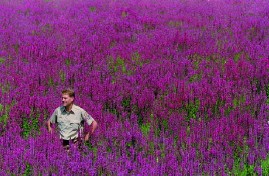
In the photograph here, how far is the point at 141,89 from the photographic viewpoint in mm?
5586

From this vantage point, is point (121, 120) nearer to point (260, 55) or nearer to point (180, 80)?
point (180, 80)

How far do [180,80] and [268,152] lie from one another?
2209 mm

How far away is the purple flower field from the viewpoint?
3.85 m

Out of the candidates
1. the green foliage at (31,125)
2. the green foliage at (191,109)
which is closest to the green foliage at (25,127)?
the green foliage at (31,125)

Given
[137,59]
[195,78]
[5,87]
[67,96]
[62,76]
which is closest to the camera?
[67,96]

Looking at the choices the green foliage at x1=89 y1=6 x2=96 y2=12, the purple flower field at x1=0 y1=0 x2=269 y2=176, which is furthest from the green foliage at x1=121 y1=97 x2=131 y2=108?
the green foliage at x1=89 y1=6 x2=96 y2=12

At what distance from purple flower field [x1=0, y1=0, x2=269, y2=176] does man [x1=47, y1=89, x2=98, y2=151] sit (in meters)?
0.17

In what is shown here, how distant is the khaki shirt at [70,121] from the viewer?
4465 mm

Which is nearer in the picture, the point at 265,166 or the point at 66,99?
the point at 265,166

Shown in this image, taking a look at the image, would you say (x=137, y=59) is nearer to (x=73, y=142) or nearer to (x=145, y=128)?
(x=145, y=128)

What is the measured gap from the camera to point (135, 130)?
4.38 m

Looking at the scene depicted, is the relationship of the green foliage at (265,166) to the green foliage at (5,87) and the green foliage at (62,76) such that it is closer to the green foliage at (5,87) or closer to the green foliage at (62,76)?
the green foliage at (62,76)

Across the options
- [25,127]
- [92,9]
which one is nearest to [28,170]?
[25,127]

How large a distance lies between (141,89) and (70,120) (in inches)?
56.5
